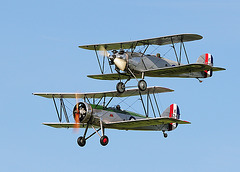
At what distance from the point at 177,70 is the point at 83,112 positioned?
4.85 metres

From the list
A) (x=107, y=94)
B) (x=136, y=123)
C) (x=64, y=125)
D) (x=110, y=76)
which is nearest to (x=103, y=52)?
(x=110, y=76)

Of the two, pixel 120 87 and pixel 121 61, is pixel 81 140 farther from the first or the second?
pixel 121 61

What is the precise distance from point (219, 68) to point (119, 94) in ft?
16.4

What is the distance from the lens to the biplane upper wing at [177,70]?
29.9m

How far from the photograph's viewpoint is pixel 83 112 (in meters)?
29.8

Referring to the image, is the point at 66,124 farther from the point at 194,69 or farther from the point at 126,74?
the point at 194,69

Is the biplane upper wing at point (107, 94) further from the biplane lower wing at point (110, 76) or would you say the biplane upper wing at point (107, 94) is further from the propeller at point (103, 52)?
the propeller at point (103, 52)

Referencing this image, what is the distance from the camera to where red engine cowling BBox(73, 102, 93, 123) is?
29.8 meters

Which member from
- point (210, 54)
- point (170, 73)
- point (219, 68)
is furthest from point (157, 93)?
point (210, 54)

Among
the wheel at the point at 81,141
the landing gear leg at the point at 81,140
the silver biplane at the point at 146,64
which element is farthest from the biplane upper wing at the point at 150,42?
the wheel at the point at 81,141

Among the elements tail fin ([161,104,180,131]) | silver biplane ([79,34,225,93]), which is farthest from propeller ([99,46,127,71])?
tail fin ([161,104,180,131])

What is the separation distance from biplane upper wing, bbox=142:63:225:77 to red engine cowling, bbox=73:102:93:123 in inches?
128

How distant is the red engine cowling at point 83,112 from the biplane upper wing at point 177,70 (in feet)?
10.7

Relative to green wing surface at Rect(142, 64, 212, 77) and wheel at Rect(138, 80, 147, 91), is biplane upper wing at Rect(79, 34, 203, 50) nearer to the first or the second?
green wing surface at Rect(142, 64, 212, 77)
